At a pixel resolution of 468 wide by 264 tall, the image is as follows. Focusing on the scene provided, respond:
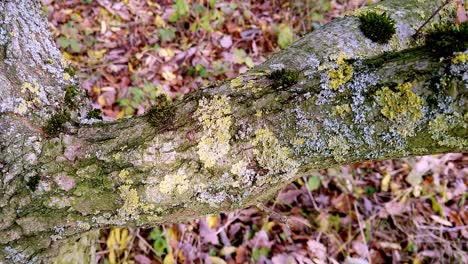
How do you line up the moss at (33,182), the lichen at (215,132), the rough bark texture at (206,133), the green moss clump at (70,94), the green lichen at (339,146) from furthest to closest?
1. the green moss clump at (70,94)
2. the moss at (33,182)
3. the lichen at (215,132)
4. the green lichen at (339,146)
5. the rough bark texture at (206,133)

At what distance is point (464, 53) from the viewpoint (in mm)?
942

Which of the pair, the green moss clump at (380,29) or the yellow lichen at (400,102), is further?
the green moss clump at (380,29)

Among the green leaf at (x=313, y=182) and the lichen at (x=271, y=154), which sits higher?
the lichen at (x=271, y=154)

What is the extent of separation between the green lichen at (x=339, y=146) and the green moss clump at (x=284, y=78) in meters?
0.22

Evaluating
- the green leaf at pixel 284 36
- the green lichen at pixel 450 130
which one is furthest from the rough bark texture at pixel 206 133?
the green leaf at pixel 284 36

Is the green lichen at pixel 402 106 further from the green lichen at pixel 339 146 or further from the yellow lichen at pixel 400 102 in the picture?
the green lichen at pixel 339 146

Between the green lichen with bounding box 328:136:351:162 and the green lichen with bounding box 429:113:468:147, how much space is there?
0.77 ft

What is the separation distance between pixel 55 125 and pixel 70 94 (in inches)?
7.5

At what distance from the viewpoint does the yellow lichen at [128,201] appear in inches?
53.2

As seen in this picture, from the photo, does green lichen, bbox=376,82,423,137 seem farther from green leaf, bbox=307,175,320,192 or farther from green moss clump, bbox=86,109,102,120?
green leaf, bbox=307,175,320,192

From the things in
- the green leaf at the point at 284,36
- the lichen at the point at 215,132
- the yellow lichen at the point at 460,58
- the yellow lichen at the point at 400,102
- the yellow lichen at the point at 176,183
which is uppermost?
the yellow lichen at the point at 460,58

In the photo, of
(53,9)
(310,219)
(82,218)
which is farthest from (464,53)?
(53,9)

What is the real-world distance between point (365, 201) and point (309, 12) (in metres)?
2.19

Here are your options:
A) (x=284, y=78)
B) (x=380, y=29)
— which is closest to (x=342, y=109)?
(x=284, y=78)
